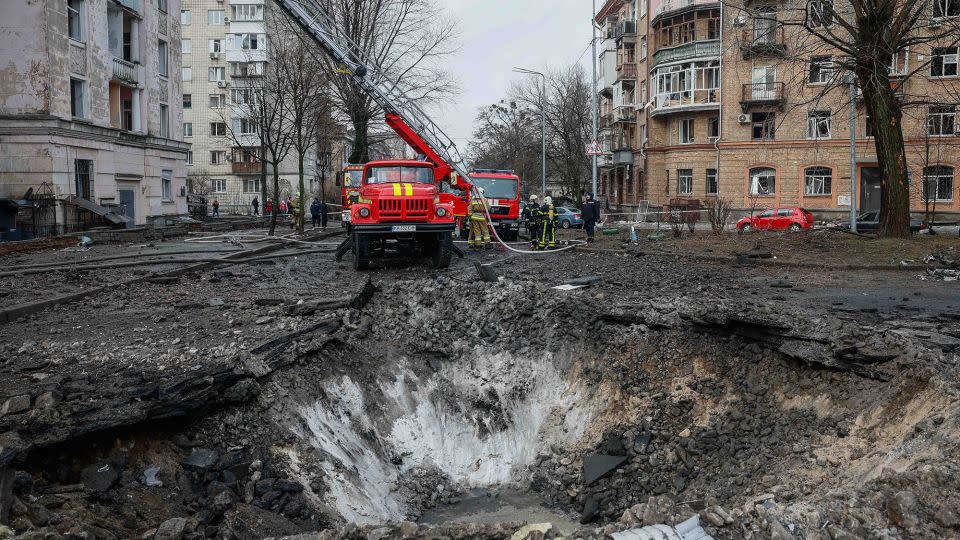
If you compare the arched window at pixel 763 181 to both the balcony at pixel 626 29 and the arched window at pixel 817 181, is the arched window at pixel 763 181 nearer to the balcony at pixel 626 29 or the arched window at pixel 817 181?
the arched window at pixel 817 181

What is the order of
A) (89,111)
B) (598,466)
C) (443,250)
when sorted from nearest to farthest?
1. (598,466)
2. (443,250)
3. (89,111)

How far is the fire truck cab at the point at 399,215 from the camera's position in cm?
1582

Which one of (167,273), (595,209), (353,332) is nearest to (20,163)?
(167,273)

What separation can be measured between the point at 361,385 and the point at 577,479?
241 cm

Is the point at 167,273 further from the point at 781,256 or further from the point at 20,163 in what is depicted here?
Result: the point at 20,163

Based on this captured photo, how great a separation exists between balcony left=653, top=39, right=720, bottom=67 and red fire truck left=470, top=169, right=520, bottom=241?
2251 centimetres

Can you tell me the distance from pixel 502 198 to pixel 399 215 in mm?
11408

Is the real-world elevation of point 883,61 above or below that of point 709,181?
above

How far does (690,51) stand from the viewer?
45.0 m

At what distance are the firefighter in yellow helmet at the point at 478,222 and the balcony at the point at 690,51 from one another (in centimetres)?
2785

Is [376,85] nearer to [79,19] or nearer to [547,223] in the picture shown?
[547,223]

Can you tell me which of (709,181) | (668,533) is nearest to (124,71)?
(709,181)

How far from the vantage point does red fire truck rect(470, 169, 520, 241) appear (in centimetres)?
2639

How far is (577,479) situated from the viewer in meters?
6.59
